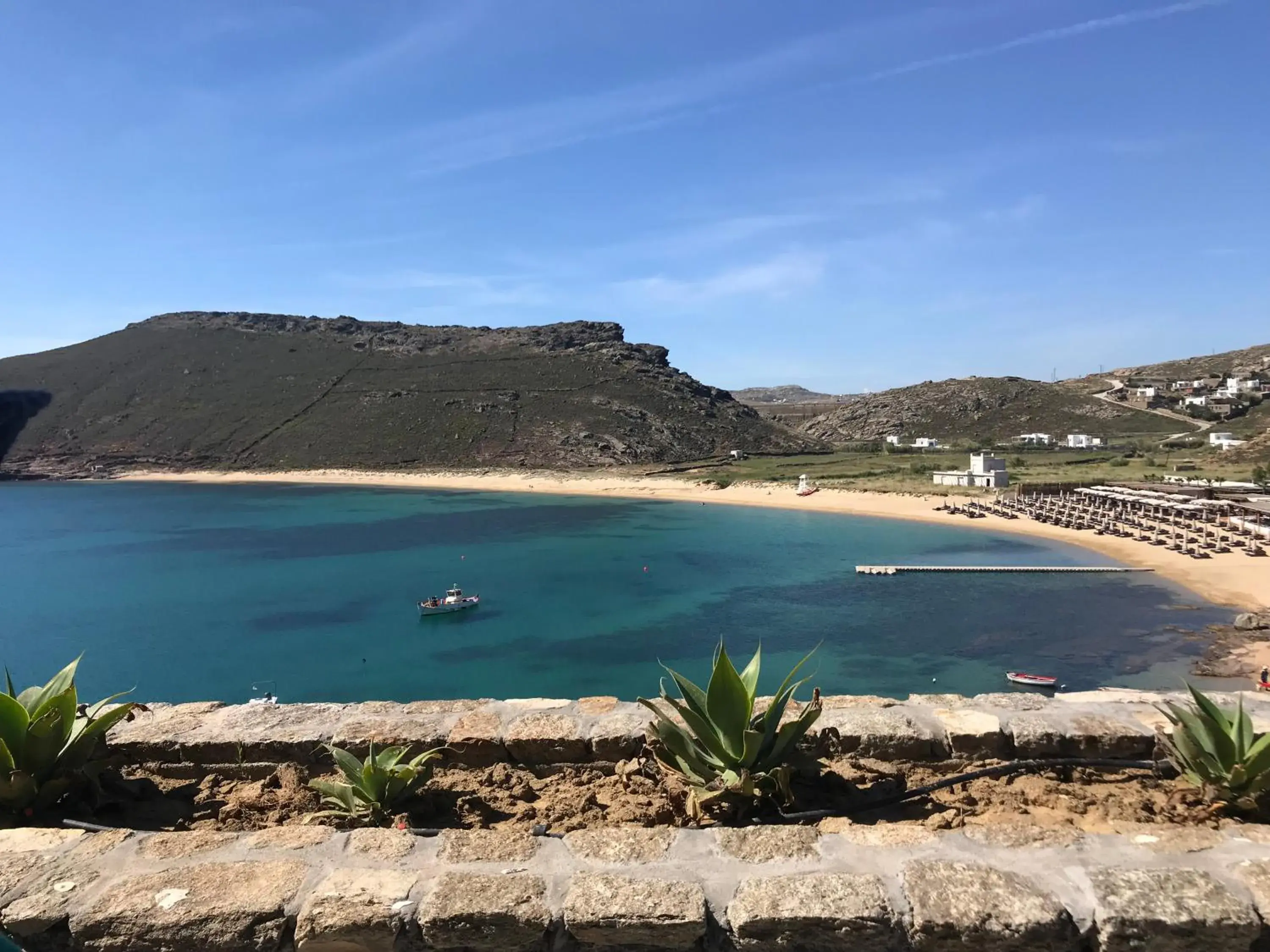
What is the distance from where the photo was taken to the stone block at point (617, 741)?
409 cm

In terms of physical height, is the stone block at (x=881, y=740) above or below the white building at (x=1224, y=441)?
below

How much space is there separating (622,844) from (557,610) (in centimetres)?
2706

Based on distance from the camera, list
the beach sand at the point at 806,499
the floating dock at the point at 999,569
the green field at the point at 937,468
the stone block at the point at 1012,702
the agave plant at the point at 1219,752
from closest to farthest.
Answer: the agave plant at the point at 1219,752 < the stone block at the point at 1012,702 < the beach sand at the point at 806,499 < the floating dock at the point at 999,569 < the green field at the point at 937,468

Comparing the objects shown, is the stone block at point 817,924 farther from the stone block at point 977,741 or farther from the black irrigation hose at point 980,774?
the stone block at point 977,741

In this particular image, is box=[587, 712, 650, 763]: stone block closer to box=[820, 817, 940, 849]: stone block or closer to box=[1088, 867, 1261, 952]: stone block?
box=[820, 817, 940, 849]: stone block

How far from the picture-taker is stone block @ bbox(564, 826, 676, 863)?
268 cm

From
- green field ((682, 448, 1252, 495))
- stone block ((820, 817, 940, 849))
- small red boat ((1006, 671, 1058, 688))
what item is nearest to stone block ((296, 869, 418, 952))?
stone block ((820, 817, 940, 849))

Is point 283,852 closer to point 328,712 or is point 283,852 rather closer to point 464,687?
point 328,712


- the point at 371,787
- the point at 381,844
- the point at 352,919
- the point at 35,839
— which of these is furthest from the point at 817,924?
the point at 35,839

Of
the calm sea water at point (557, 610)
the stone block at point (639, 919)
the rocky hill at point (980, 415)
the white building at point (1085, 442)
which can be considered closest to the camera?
the stone block at point (639, 919)

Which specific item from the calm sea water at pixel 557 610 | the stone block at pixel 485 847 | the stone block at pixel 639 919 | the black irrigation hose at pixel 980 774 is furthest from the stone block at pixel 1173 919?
the calm sea water at pixel 557 610

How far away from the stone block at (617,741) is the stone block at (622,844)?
3.76 feet

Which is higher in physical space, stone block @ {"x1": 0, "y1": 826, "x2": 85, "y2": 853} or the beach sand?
stone block @ {"x1": 0, "y1": 826, "x2": 85, "y2": 853}

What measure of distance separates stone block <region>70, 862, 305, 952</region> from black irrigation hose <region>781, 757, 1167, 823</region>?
199 centimetres
